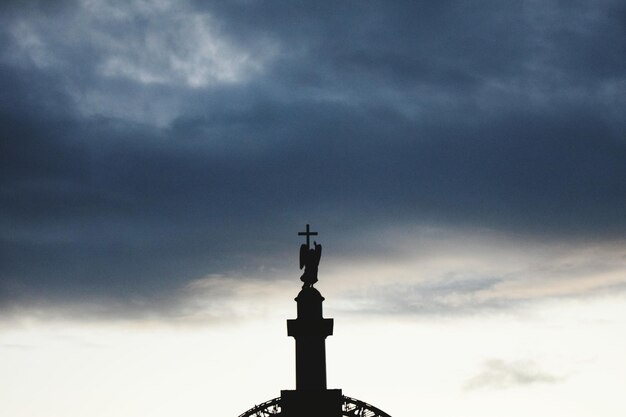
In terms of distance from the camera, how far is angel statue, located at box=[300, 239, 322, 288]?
50812 millimetres

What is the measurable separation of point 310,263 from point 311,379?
6097 mm

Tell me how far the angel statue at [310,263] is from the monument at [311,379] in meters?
0.45

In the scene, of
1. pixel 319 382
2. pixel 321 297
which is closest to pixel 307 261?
pixel 321 297

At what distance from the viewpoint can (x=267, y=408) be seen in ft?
160

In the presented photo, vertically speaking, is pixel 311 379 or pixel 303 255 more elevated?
pixel 303 255

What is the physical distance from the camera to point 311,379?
160ft

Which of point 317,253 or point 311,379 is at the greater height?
point 317,253

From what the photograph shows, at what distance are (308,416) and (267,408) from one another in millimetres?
2193

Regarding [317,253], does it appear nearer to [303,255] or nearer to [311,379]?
[303,255]

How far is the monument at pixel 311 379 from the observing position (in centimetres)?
4812

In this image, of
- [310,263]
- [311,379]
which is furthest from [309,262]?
[311,379]

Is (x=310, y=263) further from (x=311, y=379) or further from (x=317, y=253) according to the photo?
(x=311, y=379)

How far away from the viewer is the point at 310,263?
50812 mm

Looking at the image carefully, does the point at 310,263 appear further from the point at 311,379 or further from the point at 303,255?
the point at 311,379
